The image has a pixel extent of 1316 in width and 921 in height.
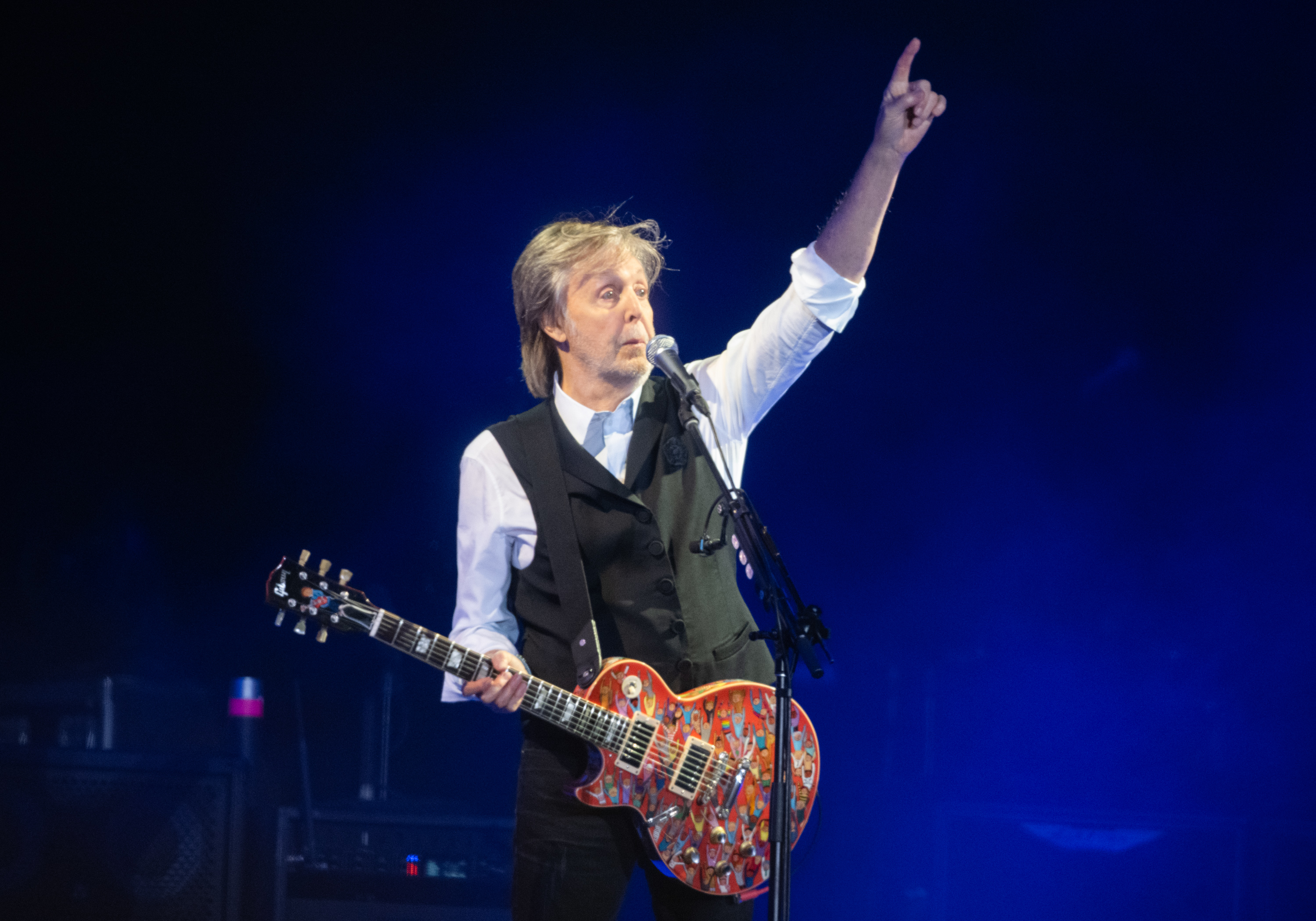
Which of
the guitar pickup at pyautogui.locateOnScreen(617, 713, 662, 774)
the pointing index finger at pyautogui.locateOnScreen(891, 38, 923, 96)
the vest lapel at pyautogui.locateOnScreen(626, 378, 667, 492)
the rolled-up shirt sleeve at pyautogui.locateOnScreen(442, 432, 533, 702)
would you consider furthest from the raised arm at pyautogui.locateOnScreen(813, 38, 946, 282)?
the guitar pickup at pyautogui.locateOnScreen(617, 713, 662, 774)

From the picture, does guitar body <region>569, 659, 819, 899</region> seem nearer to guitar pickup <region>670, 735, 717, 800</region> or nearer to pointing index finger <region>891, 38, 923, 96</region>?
guitar pickup <region>670, 735, 717, 800</region>

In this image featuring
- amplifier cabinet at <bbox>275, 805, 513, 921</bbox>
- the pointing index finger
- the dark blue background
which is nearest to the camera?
the pointing index finger

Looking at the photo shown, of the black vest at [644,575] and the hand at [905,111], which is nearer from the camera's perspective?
the hand at [905,111]

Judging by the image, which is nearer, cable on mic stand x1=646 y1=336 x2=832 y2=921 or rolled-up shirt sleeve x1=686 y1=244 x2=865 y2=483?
cable on mic stand x1=646 y1=336 x2=832 y2=921

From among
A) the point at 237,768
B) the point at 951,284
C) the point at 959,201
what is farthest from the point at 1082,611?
the point at 237,768

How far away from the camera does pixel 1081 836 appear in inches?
150

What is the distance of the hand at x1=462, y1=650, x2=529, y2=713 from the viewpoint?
2152 mm

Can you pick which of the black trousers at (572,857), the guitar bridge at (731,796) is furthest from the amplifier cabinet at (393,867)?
the guitar bridge at (731,796)

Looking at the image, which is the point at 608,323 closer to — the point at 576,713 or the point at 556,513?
the point at 556,513

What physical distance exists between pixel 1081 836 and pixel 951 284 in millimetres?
2256

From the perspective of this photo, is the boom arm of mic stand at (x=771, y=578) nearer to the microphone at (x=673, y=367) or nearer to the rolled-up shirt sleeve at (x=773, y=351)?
the microphone at (x=673, y=367)

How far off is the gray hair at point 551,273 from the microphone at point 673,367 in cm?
48

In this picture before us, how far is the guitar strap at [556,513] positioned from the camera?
2.21m

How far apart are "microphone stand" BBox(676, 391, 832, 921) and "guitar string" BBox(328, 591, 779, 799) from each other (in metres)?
0.32
